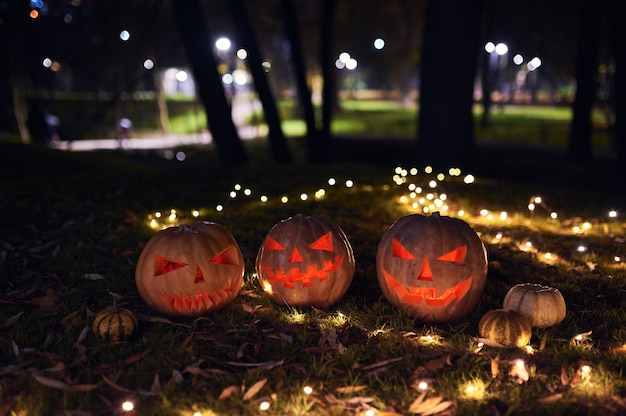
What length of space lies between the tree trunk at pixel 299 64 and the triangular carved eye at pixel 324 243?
1037cm

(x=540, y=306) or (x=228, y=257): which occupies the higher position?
(x=228, y=257)

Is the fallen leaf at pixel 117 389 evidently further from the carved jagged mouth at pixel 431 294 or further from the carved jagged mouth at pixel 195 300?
the carved jagged mouth at pixel 431 294

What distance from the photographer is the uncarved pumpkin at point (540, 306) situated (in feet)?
13.1

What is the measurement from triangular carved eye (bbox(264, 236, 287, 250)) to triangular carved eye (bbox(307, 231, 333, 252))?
222mm

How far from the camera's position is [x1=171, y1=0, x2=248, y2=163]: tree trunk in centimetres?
1141

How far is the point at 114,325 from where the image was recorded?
393 centimetres

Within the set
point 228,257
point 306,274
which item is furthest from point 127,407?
point 306,274

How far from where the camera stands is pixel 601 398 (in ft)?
10.4

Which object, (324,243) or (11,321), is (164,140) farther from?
(324,243)

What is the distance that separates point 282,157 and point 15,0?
13.2 metres

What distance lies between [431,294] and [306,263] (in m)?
0.93

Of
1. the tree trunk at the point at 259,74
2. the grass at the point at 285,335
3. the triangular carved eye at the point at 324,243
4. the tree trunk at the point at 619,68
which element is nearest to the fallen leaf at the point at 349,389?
the grass at the point at 285,335

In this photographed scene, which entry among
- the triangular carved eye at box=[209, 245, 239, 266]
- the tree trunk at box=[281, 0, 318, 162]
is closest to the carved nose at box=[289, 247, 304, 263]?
the triangular carved eye at box=[209, 245, 239, 266]

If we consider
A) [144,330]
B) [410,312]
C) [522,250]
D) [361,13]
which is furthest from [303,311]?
[361,13]
